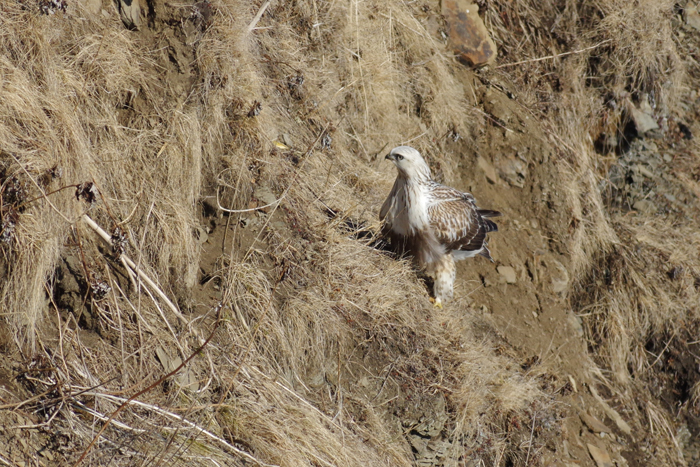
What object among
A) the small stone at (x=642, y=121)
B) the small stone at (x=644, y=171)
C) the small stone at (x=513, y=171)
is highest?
the small stone at (x=642, y=121)

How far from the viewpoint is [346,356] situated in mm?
4328

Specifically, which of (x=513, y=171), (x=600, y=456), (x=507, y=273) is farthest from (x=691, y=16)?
(x=600, y=456)

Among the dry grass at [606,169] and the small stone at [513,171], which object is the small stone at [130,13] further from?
the dry grass at [606,169]

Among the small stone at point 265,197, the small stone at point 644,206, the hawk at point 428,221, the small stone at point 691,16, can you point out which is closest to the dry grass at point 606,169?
the small stone at point 644,206

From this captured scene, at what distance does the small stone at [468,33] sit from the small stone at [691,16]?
9.85 feet

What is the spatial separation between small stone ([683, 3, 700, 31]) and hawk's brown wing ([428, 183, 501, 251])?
5022mm

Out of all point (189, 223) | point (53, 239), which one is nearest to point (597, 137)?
point (189, 223)

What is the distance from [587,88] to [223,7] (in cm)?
479

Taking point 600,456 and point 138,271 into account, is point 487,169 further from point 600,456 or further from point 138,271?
point 138,271

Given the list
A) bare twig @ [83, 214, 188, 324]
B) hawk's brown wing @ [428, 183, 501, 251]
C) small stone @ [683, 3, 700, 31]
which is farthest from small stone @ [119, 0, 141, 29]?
small stone @ [683, 3, 700, 31]

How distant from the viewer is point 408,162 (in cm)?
482

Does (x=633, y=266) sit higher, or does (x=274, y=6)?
(x=274, y=6)

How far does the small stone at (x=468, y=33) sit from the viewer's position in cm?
A: 711

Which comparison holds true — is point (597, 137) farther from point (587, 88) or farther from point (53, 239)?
point (53, 239)
